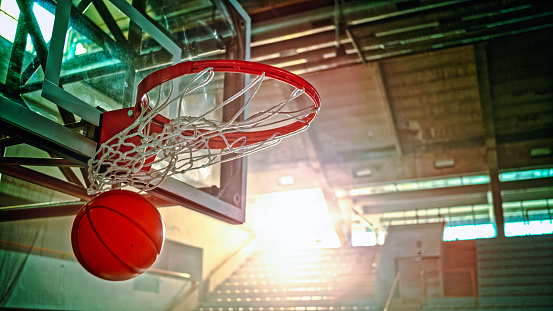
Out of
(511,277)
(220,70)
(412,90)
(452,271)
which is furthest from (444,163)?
(220,70)

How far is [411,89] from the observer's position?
Result: 1010 centimetres

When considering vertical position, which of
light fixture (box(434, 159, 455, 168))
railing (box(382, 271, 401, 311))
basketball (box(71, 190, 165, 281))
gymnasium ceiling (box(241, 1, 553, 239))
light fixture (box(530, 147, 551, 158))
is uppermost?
gymnasium ceiling (box(241, 1, 553, 239))

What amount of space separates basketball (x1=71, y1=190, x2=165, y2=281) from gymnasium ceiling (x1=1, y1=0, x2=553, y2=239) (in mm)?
4641

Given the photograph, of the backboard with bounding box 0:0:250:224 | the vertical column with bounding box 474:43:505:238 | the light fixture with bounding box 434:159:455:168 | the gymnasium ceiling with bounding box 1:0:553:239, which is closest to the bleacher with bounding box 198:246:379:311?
the gymnasium ceiling with bounding box 1:0:553:239

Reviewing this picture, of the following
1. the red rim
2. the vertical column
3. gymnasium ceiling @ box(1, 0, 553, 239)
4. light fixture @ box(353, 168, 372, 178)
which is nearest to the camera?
the red rim

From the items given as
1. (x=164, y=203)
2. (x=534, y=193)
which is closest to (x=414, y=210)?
(x=534, y=193)

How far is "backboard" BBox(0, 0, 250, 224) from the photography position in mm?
2605

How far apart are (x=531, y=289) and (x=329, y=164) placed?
5180 mm

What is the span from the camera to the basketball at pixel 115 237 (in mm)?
2725

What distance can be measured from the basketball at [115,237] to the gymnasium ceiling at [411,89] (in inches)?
183

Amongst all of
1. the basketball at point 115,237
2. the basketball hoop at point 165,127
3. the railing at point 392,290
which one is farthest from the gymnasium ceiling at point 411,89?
the basketball at point 115,237

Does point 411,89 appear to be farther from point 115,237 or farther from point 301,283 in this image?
point 115,237

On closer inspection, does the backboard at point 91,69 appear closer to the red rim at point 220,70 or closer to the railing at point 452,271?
the red rim at point 220,70

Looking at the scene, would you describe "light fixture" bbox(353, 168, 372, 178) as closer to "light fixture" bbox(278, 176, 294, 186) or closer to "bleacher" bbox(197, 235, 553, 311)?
"light fixture" bbox(278, 176, 294, 186)
